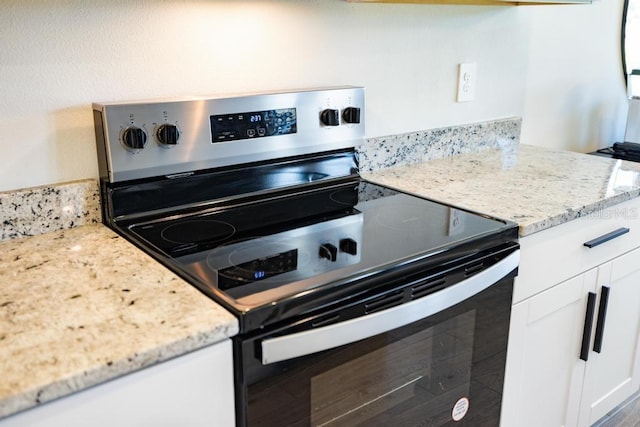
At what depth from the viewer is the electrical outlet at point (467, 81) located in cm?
193

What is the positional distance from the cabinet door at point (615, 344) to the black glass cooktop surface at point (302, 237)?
593 mm

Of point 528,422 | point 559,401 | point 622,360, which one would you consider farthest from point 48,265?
point 622,360

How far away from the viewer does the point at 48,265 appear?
42.3 inches

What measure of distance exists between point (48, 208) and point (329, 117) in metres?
0.70

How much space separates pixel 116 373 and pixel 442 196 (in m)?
0.97

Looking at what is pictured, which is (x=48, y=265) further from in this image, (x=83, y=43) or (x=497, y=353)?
(x=497, y=353)

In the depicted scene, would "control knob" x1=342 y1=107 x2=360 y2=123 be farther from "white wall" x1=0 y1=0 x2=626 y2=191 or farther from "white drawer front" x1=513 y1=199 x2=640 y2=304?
"white drawer front" x1=513 y1=199 x2=640 y2=304

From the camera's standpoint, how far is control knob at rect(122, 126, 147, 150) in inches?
48.3

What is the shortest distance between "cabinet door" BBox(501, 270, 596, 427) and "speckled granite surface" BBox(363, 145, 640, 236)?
21cm

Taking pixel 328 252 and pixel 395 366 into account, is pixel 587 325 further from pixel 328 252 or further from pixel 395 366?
pixel 328 252

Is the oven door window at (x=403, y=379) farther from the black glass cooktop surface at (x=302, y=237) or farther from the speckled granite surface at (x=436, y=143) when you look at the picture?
the speckled granite surface at (x=436, y=143)

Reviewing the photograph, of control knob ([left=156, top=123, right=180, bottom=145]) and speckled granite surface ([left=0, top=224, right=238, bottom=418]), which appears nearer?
speckled granite surface ([left=0, top=224, right=238, bottom=418])

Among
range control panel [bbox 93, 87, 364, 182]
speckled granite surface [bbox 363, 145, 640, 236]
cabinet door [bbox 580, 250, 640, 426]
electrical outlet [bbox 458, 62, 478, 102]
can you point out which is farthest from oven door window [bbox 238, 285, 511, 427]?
electrical outlet [bbox 458, 62, 478, 102]

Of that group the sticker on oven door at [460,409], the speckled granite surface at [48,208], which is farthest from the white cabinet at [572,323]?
the speckled granite surface at [48,208]
